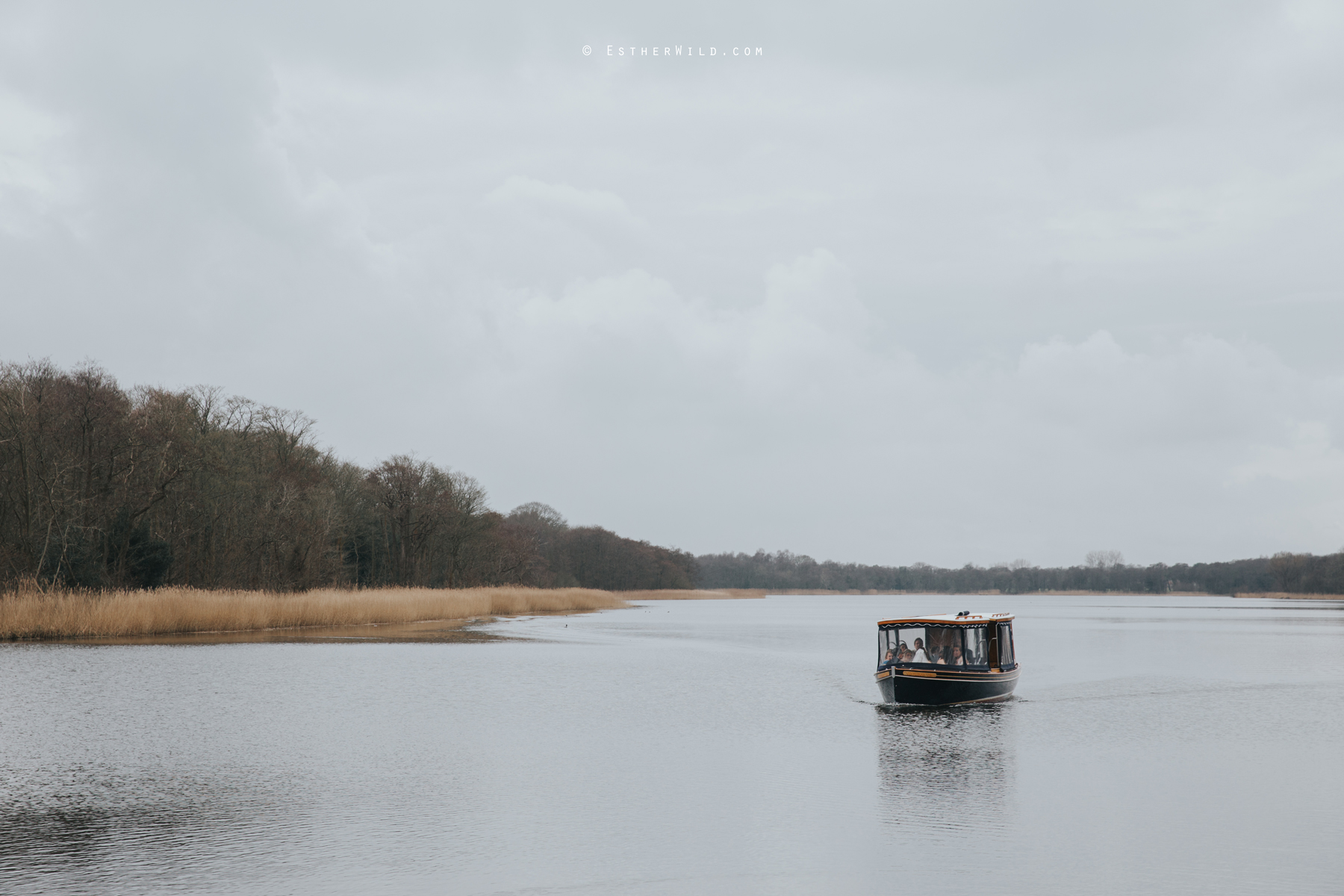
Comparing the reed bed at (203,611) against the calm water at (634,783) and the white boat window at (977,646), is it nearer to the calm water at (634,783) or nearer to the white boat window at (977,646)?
the calm water at (634,783)

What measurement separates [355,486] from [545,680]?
58843 millimetres

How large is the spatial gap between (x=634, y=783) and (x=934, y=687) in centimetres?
1290

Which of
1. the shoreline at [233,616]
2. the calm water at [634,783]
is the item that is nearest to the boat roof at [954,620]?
the calm water at [634,783]

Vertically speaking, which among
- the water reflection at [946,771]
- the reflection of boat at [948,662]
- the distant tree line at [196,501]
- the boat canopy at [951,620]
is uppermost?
the distant tree line at [196,501]

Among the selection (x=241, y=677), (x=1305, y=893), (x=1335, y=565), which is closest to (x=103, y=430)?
(x=241, y=677)

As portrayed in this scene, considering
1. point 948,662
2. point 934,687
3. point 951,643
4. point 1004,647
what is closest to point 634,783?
point 934,687

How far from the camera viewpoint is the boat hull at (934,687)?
1040 inches

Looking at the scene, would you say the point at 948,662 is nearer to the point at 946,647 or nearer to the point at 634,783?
the point at 946,647

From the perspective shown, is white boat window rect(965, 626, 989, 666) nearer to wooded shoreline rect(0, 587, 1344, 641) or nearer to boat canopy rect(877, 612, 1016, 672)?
boat canopy rect(877, 612, 1016, 672)

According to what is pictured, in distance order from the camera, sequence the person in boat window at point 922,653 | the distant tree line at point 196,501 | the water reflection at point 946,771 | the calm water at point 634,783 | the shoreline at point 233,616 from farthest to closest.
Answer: the distant tree line at point 196,501 < the shoreline at point 233,616 < the person in boat window at point 922,653 < the water reflection at point 946,771 < the calm water at point 634,783

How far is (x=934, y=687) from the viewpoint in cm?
2675

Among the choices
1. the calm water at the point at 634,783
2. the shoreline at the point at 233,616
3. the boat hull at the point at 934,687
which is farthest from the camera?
the shoreline at the point at 233,616

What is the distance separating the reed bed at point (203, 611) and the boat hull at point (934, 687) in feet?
92.3

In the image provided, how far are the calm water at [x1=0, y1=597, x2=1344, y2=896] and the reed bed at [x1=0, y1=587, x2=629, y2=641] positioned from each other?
4711 mm
